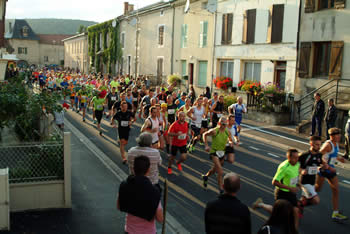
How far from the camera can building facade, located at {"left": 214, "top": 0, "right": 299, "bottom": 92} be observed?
18625 mm

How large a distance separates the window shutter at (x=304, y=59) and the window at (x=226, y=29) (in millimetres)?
6154

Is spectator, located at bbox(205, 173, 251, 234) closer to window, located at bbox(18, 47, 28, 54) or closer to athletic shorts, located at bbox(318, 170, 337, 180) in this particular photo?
athletic shorts, located at bbox(318, 170, 337, 180)

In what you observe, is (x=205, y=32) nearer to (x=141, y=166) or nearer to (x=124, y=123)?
(x=124, y=123)

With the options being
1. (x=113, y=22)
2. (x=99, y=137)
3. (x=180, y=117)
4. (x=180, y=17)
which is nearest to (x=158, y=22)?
(x=180, y=17)

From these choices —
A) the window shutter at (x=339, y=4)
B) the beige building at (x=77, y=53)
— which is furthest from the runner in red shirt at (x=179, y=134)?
the beige building at (x=77, y=53)

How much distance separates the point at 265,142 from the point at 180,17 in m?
17.7

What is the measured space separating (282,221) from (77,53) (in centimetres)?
6251

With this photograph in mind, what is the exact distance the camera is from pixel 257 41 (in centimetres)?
2075

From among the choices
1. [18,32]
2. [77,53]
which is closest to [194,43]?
[77,53]

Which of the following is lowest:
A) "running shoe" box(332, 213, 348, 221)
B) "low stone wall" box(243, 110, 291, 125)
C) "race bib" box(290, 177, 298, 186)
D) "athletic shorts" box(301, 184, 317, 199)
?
"running shoe" box(332, 213, 348, 221)

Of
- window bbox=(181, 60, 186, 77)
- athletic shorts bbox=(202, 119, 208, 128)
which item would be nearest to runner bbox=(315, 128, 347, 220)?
athletic shorts bbox=(202, 119, 208, 128)

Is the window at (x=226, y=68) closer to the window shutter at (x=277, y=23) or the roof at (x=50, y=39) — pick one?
the window shutter at (x=277, y=23)

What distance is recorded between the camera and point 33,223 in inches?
238

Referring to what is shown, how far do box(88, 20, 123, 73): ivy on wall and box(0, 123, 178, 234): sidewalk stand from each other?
3459 cm
